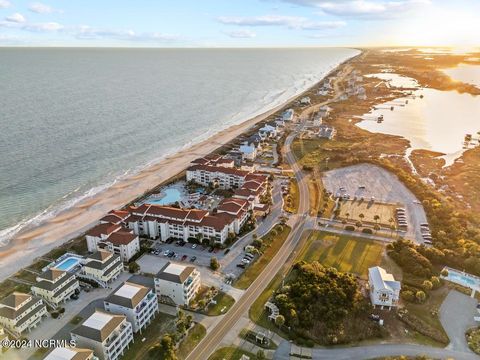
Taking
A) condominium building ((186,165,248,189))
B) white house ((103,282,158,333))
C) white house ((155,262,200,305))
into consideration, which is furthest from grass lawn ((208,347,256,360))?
condominium building ((186,165,248,189))

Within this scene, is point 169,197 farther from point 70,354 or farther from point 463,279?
point 463,279

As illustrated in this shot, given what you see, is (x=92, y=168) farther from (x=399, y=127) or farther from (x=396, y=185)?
(x=399, y=127)

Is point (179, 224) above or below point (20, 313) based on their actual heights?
above

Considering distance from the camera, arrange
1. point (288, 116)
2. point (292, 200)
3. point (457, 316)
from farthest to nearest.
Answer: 1. point (288, 116)
2. point (292, 200)
3. point (457, 316)

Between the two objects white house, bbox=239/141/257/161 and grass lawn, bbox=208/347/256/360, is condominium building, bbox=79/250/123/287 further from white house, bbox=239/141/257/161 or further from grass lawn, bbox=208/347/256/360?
white house, bbox=239/141/257/161

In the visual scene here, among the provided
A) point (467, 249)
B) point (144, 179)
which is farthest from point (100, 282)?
point (467, 249)

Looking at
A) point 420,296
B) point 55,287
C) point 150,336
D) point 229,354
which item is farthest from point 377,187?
point 55,287
